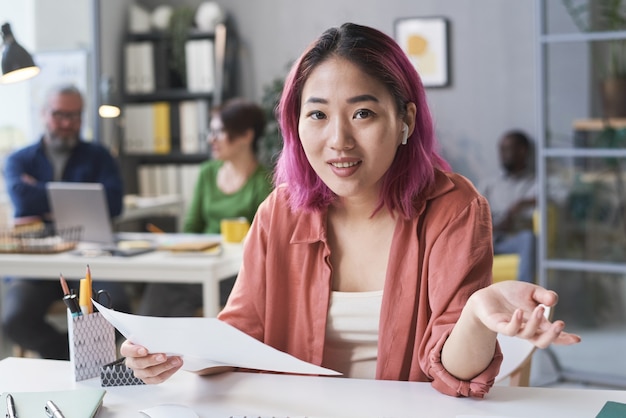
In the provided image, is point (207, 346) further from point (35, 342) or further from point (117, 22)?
point (117, 22)

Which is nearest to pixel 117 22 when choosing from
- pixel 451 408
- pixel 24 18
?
pixel 24 18

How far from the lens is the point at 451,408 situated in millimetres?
1273

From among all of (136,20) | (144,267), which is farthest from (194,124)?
(144,267)

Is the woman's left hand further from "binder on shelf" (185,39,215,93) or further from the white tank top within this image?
"binder on shelf" (185,39,215,93)

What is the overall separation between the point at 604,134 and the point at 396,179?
2.60 meters

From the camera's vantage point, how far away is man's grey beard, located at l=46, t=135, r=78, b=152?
3793 mm

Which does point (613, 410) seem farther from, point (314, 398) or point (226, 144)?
point (226, 144)

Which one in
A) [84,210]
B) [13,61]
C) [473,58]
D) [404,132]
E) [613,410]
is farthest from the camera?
[473,58]

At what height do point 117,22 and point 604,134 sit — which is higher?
point 117,22

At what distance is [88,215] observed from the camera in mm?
3223

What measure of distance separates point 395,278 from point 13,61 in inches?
53.9

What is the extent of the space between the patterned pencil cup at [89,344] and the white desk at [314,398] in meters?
0.03

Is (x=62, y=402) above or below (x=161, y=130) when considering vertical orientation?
below

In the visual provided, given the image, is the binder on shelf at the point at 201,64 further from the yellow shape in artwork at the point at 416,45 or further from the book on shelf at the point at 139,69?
the yellow shape in artwork at the point at 416,45
